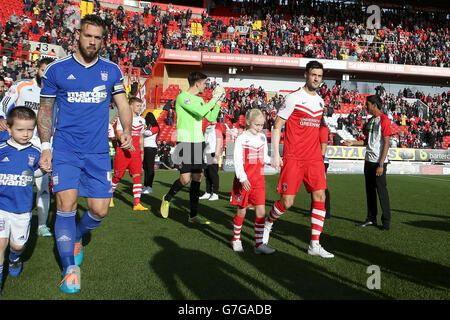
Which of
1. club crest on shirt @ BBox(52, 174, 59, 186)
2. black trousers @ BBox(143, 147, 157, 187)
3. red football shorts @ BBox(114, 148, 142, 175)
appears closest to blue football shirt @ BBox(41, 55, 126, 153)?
club crest on shirt @ BBox(52, 174, 59, 186)

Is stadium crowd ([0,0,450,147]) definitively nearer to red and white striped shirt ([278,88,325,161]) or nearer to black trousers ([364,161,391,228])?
black trousers ([364,161,391,228])

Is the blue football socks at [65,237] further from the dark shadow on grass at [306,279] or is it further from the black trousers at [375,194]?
the black trousers at [375,194]

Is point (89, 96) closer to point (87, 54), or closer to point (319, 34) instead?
point (87, 54)

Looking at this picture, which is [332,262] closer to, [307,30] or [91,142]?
[91,142]

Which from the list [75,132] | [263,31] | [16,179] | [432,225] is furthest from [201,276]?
[263,31]

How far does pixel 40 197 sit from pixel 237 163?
9.29 ft

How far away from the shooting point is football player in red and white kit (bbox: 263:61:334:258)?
4.51m

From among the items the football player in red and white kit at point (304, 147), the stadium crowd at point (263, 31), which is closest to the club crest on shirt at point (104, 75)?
the football player in red and white kit at point (304, 147)

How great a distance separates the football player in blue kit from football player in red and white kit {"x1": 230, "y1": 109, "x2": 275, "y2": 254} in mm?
1592

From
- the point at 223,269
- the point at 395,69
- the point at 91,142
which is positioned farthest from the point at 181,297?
the point at 395,69

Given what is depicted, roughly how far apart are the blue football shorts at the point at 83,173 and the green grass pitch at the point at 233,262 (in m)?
0.85

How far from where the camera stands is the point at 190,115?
19.0 feet

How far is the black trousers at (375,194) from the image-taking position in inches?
241

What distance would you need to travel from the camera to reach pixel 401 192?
1116cm
